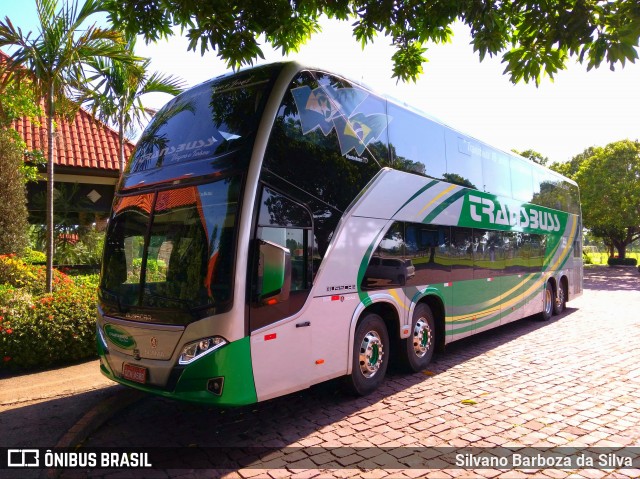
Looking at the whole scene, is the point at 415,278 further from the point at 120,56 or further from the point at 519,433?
the point at 120,56

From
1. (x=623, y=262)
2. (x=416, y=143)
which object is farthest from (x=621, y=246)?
Answer: (x=416, y=143)

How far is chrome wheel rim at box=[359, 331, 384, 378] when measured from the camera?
5781 mm

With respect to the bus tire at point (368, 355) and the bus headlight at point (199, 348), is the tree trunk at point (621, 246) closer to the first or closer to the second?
the bus tire at point (368, 355)

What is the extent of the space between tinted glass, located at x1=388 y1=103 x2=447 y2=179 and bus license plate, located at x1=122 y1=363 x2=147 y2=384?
423cm

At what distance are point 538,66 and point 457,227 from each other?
136 inches

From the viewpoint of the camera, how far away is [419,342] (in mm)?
6914

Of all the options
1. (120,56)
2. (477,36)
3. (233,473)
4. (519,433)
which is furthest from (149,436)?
(120,56)

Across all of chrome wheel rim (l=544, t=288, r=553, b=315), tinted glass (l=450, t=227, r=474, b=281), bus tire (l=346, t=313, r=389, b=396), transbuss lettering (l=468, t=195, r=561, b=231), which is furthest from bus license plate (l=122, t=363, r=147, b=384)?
chrome wheel rim (l=544, t=288, r=553, b=315)

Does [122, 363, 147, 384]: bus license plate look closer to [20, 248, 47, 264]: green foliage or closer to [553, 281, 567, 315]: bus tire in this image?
[20, 248, 47, 264]: green foliage

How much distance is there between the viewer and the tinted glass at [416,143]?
6.40 metres

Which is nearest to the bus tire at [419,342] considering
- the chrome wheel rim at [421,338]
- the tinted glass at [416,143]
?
the chrome wheel rim at [421,338]

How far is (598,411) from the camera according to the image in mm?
5188

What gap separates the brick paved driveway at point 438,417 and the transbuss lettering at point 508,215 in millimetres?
2835

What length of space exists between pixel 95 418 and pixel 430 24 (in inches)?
245
